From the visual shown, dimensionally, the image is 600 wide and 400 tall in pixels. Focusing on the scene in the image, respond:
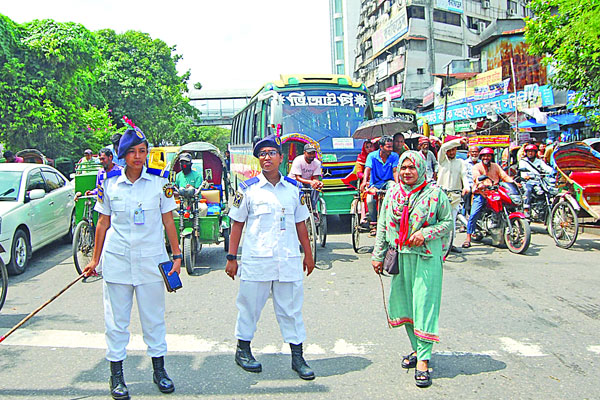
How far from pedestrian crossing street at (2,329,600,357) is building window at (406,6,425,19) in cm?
4706

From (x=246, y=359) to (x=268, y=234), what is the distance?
0.97m

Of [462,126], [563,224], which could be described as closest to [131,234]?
[563,224]

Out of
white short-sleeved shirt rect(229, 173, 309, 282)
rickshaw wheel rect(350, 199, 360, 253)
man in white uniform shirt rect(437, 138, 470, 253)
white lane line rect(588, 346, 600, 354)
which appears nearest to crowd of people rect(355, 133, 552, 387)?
white short-sleeved shirt rect(229, 173, 309, 282)

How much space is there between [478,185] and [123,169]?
6.31 metres

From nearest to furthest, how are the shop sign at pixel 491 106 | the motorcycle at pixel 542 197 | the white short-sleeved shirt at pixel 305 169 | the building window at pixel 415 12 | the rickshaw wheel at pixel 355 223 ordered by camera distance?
the white short-sleeved shirt at pixel 305 169 < the rickshaw wheel at pixel 355 223 < the motorcycle at pixel 542 197 < the shop sign at pixel 491 106 < the building window at pixel 415 12

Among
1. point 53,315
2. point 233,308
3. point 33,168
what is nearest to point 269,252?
point 233,308

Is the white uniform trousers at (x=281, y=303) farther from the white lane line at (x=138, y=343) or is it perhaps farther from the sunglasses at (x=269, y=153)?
the sunglasses at (x=269, y=153)

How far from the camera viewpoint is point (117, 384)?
11.8 feet

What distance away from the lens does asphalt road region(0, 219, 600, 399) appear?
147 inches

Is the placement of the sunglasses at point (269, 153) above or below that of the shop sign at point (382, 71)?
below

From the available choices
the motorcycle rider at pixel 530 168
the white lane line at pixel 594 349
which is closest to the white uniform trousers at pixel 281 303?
the white lane line at pixel 594 349

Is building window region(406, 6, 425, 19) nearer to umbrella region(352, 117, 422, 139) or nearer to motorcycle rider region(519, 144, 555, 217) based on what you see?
umbrella region(352, 117, 422, 139)

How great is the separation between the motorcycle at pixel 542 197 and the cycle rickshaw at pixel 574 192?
0.18 metres

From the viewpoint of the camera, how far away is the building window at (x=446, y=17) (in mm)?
Result: 48594
